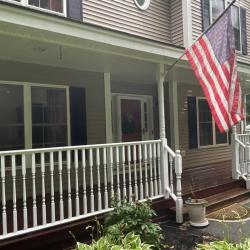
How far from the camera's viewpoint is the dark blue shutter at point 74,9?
260 inches

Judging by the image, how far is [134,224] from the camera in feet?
11.9

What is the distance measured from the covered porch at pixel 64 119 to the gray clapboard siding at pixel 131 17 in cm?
130

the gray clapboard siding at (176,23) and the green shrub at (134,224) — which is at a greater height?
the gray clapboard siding at (176,23)

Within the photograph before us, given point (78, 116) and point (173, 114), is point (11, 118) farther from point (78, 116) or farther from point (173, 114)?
point (173, 114)

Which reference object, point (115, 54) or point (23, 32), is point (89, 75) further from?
point (23, 32)

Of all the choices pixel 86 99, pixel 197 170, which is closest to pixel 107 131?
pixel 86 99

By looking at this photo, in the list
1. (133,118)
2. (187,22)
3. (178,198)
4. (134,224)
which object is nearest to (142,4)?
(187,22)

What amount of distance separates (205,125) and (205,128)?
10 cm

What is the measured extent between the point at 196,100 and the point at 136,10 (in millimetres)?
3230

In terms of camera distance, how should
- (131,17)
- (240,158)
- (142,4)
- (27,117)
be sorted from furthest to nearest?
1. (142,4)
2. (131,17)
3. (240,158)
4. (27,117)

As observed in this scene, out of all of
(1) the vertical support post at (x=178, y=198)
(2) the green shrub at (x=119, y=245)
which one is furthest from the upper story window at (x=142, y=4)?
(2) the green shrub at (x=119, y=245)

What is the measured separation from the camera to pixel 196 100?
954cm

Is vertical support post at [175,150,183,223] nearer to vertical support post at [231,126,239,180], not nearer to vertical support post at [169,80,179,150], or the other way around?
vertical support post at [231,126,239,180]

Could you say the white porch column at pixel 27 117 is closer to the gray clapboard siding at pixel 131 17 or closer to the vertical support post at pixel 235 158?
the gray clapboard siding at pixel 131 17
